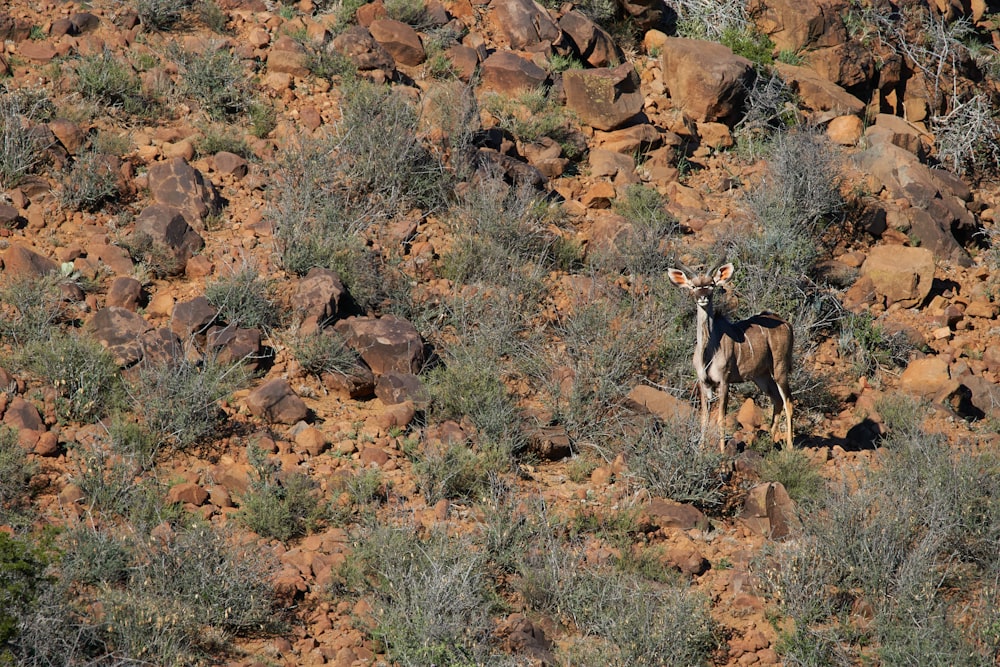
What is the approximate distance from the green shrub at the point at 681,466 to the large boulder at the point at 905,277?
4727 millimetres

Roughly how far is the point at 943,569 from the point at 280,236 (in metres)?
6.65

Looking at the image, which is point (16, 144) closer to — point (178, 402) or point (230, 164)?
point (230, 164)

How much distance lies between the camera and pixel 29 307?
352 inches

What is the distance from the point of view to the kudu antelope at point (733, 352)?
346 inches

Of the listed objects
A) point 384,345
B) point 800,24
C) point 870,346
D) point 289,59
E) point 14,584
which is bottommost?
point 870,346

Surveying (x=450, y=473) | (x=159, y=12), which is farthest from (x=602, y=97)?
(x=450, y=473)

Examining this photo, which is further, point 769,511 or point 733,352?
point 733,352

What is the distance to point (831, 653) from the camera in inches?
272

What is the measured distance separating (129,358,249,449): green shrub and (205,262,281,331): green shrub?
0.98m

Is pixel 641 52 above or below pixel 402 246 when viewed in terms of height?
above

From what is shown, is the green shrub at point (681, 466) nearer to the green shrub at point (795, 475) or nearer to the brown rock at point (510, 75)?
the green shrub at point (795, 475)

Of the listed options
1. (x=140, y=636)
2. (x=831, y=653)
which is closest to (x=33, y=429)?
(x=140, y=636)

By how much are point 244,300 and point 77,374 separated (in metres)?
1.68

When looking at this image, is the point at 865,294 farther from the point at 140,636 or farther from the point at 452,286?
the point at 140,636
